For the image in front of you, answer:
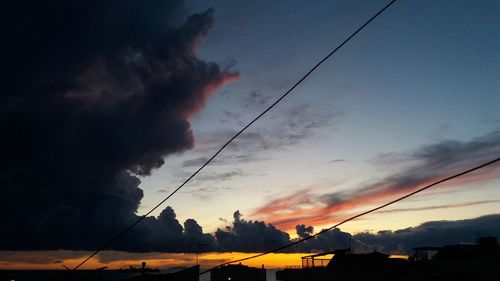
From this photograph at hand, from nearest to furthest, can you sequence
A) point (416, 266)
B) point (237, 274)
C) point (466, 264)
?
1. point (466, 264)
2. point (416, 266)
3. point (237, 274)

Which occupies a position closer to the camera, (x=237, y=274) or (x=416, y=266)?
(x=416, y=266)

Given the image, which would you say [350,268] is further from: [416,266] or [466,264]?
[466,264]

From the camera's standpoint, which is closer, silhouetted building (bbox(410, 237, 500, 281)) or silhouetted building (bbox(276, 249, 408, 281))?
silhouetted building (bbox(410, 237, 500, 281))

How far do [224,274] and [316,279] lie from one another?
7793cm

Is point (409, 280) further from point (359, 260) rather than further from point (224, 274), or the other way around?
point (224, 274)

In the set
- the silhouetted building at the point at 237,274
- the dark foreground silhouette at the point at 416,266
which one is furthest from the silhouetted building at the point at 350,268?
the silhouetted building at the point at 237,274

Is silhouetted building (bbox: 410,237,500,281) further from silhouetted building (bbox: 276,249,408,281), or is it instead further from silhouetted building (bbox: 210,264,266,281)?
silhouetted building (bbox: 210,264,266,281)

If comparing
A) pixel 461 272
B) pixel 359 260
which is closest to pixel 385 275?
pixel 359 260

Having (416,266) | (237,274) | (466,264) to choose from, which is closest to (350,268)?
(416,266)

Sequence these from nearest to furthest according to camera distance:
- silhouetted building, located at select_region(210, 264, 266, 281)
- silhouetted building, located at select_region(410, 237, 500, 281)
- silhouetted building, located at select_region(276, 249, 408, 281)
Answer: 1. silhouetted building, located at select_region(410, 237, 500, 281)
2. silhouetted building, located at select_region(276, 249, 408, 281)
3. silhouetted building, located at select_region(210, 264, 266, 281)

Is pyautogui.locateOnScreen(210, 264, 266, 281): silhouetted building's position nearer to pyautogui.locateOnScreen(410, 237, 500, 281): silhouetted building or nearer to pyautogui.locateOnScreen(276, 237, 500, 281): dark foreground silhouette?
pyautogui.locateOnScreen(276, 237, 500, 281): dark foreground silhouette

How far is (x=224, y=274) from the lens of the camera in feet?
388

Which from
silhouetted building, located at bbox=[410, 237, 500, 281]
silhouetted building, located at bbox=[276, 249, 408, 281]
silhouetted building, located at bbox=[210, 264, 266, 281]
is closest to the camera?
silhouetted building, located at bbox=[410, 237, 500, 281]

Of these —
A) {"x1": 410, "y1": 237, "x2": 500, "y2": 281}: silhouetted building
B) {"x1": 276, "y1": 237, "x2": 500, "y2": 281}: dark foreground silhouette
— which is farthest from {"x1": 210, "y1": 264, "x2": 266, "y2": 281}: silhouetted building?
{"x1": 410, "y1": 237, "x2": 500, "y2": 281}: silhouetted building
